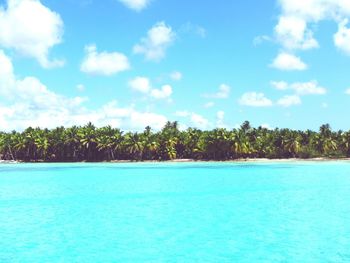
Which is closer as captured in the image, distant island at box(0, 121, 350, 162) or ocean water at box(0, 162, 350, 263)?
ocean water at box(0, 162, 350, 263)

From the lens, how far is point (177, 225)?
21.3 m

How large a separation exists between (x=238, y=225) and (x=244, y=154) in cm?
6850

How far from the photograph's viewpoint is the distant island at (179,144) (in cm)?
8712

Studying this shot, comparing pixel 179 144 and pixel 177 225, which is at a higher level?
pixel 179 144

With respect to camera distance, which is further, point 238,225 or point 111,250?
point 238,225

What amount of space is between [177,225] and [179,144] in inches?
2743

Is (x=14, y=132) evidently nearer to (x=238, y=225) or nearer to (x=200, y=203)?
(x=200, y=203)

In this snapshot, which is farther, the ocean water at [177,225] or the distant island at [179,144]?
the distant island at [179,144]

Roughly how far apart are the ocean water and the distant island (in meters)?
51.6

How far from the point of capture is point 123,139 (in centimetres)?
9194

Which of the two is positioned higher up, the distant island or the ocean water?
the distant island

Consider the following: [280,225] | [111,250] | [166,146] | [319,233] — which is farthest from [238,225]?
[166,146]

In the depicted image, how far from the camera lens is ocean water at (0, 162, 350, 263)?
1590cm

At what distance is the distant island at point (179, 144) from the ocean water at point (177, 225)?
169 ft
